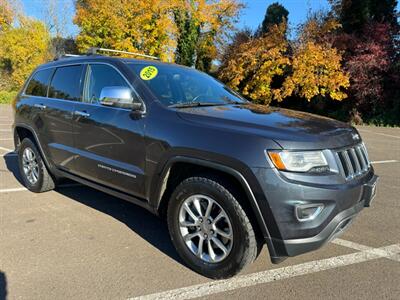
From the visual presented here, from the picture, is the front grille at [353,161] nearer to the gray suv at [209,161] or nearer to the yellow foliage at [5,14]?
the gray suv at [209,161]

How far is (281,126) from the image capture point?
315 centimetres

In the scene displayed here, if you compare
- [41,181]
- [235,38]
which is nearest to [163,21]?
[235,38]

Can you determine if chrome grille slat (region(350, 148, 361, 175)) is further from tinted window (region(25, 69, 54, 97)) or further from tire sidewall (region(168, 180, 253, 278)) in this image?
tinted window (region(25, 69, 54, 97))

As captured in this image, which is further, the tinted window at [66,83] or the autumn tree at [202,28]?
the autumn tree at [202,28]

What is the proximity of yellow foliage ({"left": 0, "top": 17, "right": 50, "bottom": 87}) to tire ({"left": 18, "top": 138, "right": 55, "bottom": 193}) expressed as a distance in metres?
36.0

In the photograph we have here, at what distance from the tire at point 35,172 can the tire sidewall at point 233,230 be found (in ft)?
8.69

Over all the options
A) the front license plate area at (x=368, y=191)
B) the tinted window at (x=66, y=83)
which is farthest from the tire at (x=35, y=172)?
the front license plate area at (x=368, y=191)

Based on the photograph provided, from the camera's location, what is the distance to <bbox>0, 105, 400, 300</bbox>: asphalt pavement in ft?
10.1

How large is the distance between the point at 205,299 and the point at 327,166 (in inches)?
53.2

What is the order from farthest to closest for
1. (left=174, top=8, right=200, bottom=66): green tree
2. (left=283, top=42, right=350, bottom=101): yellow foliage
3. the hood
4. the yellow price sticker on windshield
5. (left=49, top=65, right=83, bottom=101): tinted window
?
(left=174, top=8, right=200, bottom=66): green tree
(left=283, top=42, right=350, bottom=101): yellow foliage
(left=49, top=65, right=83, bottom=101): tinted window
the yellow price sticker on windshield
the hood

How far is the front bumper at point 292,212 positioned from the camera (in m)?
2.83

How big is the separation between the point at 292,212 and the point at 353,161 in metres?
0.80

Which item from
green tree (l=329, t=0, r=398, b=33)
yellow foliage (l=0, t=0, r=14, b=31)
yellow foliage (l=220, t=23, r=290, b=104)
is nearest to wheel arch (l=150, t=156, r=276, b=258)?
yellow foliage (l=220, t=23, r=290, b=104)

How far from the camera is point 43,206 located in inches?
197
